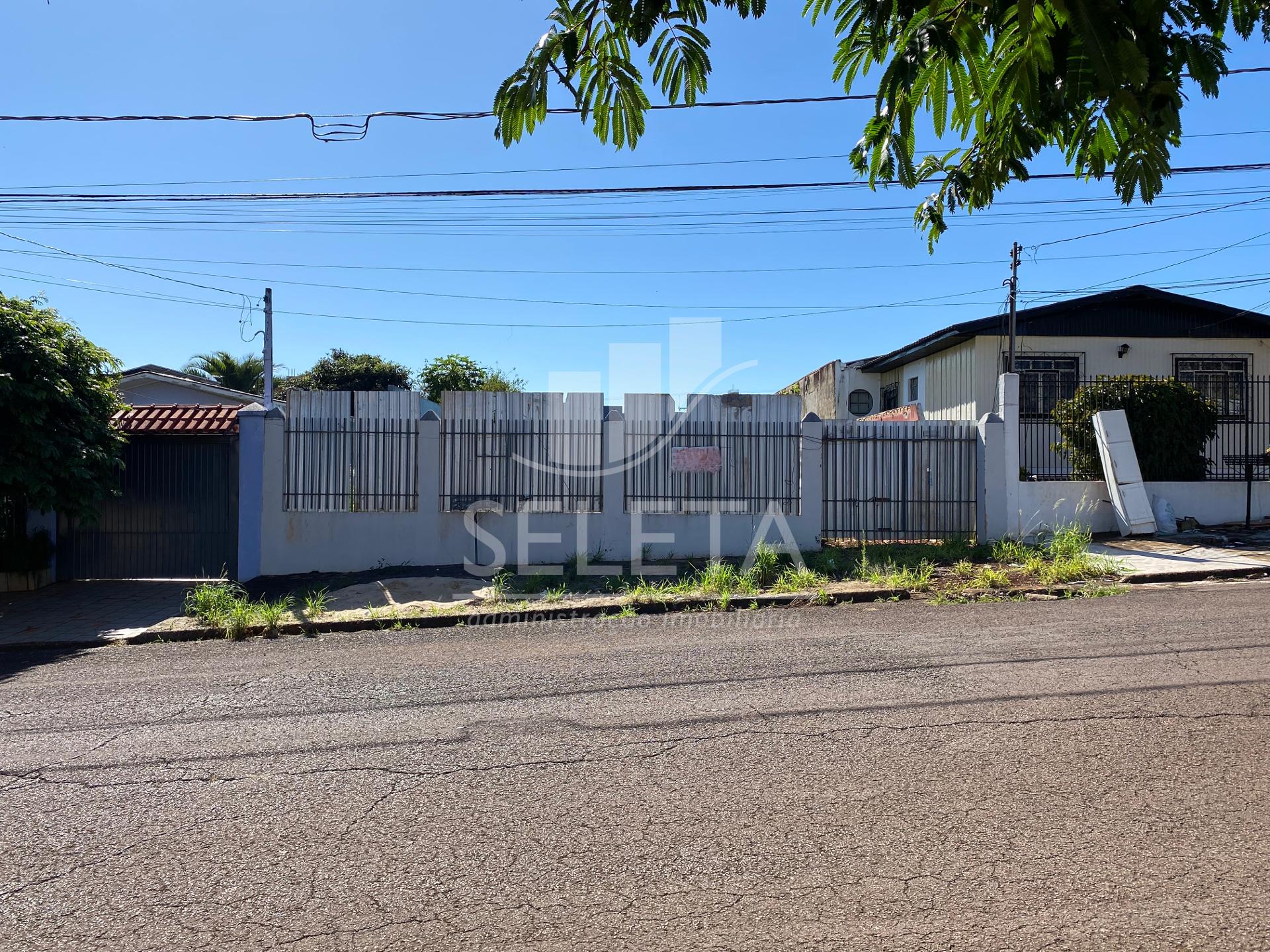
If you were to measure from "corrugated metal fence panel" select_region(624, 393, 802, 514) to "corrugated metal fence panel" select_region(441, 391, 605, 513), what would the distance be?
57 centimetres

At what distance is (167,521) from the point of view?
11922 millimetres

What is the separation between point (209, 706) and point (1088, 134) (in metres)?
5.96

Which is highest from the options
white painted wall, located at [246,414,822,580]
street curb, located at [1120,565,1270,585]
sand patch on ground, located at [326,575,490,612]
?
white painted wall, located at [246,414,822,580]

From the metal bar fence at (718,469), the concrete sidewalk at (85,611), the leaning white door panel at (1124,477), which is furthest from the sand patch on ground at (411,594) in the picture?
the leaning white door panel at (1124,477)

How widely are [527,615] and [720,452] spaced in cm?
427

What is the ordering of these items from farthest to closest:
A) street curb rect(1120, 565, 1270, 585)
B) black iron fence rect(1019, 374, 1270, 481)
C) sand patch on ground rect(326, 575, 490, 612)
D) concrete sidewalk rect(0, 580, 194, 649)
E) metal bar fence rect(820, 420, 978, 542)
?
1. black iron fence rect(1019, 374, 1270, 481)
2. metal bar fence rect(820, 420, 978, 542)
3. street curb rect(1120, 565, 1270, 585)
4. sand patch on ground rect(326, 575, 490, 612)
5. concrete sidewalk rect(0, 580, 194, 649)

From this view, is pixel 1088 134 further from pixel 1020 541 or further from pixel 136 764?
pixel 1020 541

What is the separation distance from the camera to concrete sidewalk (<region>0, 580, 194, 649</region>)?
27.9 ft

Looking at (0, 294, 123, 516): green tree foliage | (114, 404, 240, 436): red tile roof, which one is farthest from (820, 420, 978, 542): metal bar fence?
(0, 294, 123, 516): green tree foliage

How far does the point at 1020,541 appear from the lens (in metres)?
12.1

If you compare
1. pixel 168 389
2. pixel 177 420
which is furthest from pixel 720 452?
pixel 168 389

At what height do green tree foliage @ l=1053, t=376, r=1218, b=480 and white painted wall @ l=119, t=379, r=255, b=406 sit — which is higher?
white painted wall @ l=119, t=379, r=255, b=406

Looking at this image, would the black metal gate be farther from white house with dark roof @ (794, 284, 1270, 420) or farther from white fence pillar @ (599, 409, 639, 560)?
white house with dark roof @ (794, 284, 1270, 420)

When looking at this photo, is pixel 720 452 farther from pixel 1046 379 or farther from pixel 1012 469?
pixel 1046 379
